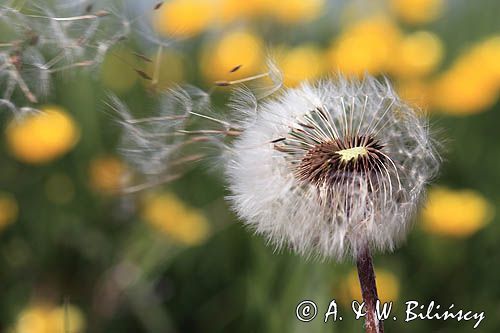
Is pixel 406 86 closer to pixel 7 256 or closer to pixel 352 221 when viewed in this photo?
pixel 7 256

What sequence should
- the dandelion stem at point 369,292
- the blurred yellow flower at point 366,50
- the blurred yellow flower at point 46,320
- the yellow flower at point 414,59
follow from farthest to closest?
the yellow flower at point 414,59
the blurred yellow flower at point 366,50
the blurred yellow flower at point 46,320
the dandelion stem at point 369,292

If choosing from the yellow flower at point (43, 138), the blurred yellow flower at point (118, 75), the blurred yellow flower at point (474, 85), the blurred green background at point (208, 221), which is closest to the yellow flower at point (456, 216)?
the blurred green background at point (208, 221)

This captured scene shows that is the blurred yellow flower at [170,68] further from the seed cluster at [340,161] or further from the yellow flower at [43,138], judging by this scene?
the seed cluster at [340,161]

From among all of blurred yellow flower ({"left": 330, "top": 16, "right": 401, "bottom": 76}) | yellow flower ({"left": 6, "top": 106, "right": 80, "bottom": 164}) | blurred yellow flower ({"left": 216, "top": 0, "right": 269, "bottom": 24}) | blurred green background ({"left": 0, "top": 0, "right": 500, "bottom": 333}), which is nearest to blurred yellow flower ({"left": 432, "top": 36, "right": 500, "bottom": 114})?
blurred green background ({"left": 0, "top": 0, "right": 500, "bottom": 333})

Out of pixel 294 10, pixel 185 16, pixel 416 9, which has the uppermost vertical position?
pixel 416 9

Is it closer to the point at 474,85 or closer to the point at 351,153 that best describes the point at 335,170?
the point at 351,153

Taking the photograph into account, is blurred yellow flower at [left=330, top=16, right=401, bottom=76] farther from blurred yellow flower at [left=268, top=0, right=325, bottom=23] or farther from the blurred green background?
blurred yellow flower at [left=268, top=0, right=325, bottom=23]

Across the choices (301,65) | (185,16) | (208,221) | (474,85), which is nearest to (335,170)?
(208,221)
